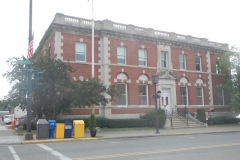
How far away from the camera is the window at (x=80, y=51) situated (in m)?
28.4

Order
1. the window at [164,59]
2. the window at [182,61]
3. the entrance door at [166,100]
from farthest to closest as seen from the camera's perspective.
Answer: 1. the window at [182,61]
2. the window at [164,59]
3. the entrance door at [166,100]

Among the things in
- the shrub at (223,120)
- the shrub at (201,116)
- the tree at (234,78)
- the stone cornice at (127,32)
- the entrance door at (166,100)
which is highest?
the stone cornice at (127,32)

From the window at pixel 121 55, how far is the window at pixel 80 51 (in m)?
3.81

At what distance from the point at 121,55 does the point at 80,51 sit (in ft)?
15.1

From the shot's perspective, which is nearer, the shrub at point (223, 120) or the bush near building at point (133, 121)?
the bush near building at point (133, 121)

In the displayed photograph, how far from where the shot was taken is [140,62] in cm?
3203

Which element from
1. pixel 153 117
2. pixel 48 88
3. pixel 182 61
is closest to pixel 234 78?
pixel 182 61

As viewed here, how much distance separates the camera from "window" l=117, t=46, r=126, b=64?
100 ft

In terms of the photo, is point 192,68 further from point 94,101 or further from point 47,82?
point 47,82

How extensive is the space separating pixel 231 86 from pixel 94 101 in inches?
768

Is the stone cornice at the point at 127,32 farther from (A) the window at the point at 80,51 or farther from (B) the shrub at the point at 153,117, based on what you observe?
(B) the shrub at the point at 153,117

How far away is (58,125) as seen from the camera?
18703 millimetres

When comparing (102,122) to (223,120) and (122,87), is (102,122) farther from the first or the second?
(223,120)

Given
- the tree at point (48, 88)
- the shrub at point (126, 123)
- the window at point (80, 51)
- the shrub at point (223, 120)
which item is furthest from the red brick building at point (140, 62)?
the tree at point (48, 88)
